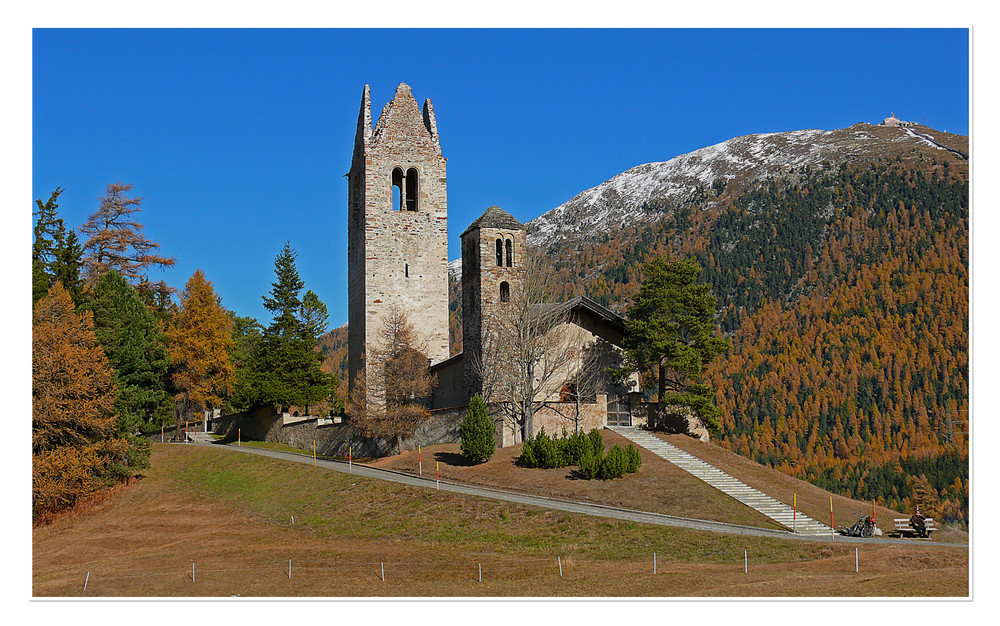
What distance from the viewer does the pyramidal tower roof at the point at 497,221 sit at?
4158cm

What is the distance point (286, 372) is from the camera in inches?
2119

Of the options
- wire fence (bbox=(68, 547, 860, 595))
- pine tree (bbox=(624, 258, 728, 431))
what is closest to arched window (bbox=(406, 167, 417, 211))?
pine tree (bbox=(624, 258, 728, 431))

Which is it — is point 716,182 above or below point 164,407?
above

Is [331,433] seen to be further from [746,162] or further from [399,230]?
[746,162]

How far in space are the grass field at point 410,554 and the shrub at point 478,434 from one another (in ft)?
12.9

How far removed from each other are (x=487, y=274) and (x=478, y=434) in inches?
291

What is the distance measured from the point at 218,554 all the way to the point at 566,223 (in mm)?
170188

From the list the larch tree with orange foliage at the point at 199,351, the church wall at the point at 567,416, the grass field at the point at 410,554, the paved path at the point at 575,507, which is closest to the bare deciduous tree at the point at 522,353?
the church wall at the point at 567,416

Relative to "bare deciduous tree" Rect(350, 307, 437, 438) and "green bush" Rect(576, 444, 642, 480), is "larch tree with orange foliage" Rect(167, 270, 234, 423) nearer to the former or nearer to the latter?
"bare deciduous tree" Rect(350, 307, 437, 438)

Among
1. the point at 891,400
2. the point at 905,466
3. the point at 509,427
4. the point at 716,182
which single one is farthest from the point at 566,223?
the point at 509,427

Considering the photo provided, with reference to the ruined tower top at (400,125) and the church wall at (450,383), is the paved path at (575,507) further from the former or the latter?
the ruined tower top at (400,125)

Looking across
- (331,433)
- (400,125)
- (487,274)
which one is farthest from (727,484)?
(400,125)

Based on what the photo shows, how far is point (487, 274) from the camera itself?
134 ft

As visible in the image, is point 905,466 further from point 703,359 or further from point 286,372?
point 286,372
